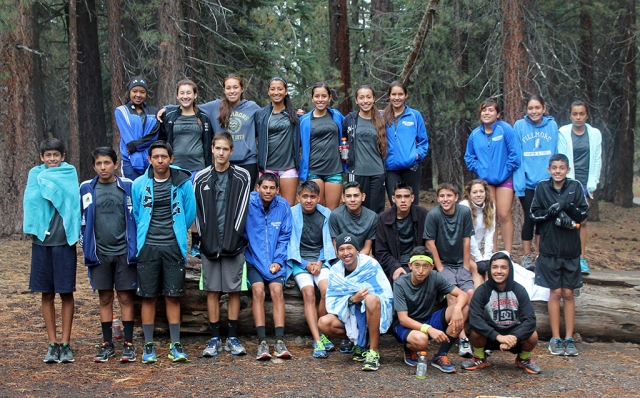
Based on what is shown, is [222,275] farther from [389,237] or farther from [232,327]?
[389,237]

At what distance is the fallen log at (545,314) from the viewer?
7098mm

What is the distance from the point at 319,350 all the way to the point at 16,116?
27.0ft

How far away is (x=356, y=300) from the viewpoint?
6.25 meters

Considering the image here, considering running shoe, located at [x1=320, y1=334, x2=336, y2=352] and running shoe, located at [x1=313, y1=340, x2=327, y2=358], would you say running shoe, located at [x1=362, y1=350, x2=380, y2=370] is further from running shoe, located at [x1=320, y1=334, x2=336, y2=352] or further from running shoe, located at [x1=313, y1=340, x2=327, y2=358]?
running shoe, located at [x1=320, y1=334, x2=336, y2=352]

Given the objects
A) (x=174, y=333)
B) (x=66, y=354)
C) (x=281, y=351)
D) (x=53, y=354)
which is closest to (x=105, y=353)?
(x=66, y=354)

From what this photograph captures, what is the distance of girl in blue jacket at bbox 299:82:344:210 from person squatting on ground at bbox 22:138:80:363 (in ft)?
8.63

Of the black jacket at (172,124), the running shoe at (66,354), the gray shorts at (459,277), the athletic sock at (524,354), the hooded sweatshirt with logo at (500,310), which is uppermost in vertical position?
the black jacket at (172,124)

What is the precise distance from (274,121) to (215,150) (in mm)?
1100

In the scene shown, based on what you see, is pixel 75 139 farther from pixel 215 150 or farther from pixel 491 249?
pixel 491 249

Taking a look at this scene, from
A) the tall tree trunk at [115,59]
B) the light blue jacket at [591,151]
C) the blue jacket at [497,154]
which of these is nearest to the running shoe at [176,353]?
the blue jacket at [497,154]

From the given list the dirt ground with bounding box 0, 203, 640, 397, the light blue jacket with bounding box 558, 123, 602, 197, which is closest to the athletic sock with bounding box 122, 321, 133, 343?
the dirt ground with bounding box 0, 203, 640, 397

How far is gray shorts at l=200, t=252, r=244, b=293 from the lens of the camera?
6613mm

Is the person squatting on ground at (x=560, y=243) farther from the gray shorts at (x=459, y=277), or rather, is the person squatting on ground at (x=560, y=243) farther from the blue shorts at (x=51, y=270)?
the blue shorts at (x=51, y=270)

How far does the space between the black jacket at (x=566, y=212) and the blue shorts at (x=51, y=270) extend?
4808 mm
